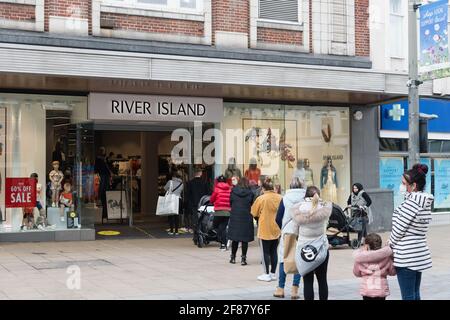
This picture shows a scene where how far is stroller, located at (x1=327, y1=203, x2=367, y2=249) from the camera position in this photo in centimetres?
1405

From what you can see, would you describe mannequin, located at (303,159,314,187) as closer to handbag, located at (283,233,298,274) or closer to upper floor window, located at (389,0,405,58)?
upper floor window, located at (389,0,405,58)

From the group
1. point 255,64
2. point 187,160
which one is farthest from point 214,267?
point 187,160

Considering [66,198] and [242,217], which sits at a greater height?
[66,198]

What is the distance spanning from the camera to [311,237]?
7676mm

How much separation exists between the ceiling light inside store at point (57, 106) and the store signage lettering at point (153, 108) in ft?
2.33

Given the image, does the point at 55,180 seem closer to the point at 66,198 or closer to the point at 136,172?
the point at 66,198

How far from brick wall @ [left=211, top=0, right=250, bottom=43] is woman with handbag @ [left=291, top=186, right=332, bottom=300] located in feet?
30.0

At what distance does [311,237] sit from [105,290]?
10.7ft

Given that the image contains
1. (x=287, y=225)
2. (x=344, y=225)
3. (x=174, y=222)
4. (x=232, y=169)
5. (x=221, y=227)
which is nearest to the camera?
(x=287, y=225)

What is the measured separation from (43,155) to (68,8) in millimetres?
3633

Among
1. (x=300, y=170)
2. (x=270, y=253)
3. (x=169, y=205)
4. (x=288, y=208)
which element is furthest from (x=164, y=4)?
(x=288, y=208)

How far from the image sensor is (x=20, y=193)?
1520cm

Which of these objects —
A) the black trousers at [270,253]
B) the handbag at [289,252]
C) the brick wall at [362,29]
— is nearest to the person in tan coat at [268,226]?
the black trousers at [270,253]
